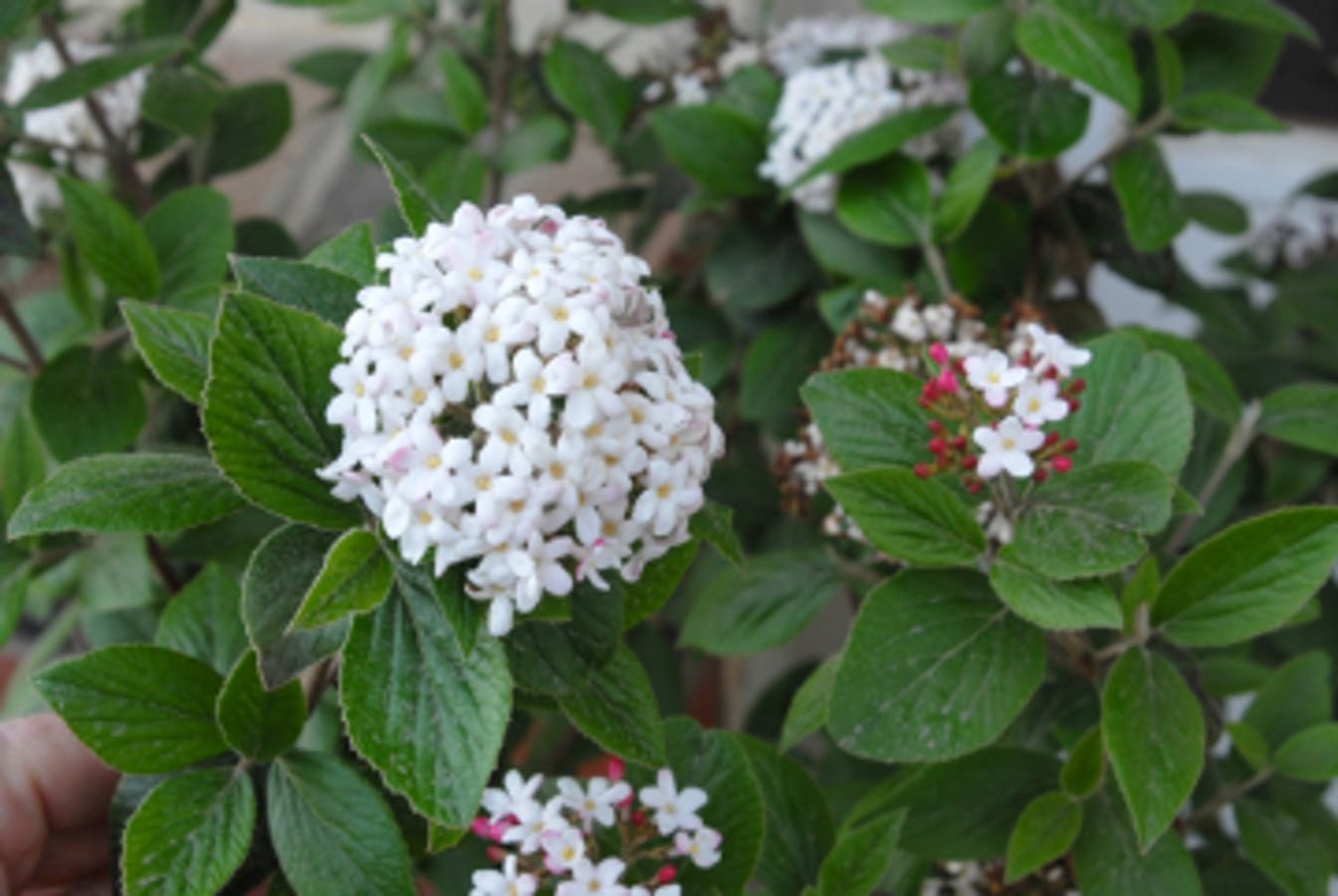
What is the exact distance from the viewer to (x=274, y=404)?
51 cm

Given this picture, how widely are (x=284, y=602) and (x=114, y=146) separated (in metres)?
0.62

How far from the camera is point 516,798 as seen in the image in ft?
1.97

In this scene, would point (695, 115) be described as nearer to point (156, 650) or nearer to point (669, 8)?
point (669, 8)

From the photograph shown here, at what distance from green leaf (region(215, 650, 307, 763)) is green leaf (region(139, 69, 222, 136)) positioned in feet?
1.67

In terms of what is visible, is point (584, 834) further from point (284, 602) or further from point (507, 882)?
point (284, 602)

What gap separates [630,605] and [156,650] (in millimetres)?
215

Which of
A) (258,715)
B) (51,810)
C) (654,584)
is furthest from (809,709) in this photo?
(51,810)

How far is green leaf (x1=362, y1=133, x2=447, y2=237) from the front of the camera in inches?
21.5

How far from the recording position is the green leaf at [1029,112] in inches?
34.7

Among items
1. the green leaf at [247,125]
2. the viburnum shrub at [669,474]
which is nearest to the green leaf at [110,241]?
the viburnum shrub at [669,474]

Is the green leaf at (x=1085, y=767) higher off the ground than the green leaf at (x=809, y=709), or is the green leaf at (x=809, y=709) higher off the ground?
the green leaf at (x=809, y=709)

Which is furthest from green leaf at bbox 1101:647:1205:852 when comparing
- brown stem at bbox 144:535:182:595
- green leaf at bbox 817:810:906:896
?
brown stem at bbox 144:535:182:595

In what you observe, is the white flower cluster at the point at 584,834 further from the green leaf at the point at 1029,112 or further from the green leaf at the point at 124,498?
the green leaf at the point at 1029,112

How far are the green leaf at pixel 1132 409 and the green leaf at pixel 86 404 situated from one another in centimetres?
55
